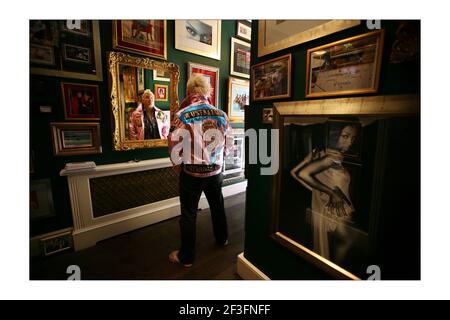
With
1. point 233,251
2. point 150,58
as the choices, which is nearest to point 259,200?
point 233,251

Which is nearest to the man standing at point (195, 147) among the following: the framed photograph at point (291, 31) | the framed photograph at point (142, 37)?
Result: the framed photograph at point (291, 31)

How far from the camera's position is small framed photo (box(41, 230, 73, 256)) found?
158cm

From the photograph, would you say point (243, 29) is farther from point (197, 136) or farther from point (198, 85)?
point (197, 136)

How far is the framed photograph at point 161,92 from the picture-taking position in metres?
1.95

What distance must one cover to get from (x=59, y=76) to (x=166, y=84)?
0.84 metres

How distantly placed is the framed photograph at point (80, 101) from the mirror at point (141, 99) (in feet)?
0.43

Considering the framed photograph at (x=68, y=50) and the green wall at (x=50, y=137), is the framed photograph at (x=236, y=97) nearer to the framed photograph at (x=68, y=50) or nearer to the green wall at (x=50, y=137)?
the green wall at (x=50, y=137)

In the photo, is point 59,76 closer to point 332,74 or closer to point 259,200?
point 259,200

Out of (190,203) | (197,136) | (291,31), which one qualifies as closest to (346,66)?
(291,31)

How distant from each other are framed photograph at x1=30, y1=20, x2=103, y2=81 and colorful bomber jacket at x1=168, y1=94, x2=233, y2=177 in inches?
34.7

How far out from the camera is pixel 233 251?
1.71 meters

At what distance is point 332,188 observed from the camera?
86 cm

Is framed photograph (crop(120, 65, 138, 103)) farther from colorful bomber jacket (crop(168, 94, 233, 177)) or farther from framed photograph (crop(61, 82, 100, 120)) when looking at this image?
colorful bomber jacket (crop(168, 94, 233, 177))

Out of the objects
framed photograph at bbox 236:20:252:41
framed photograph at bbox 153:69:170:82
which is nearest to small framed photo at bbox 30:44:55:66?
framed photograph at bbox 153:69:170:82
